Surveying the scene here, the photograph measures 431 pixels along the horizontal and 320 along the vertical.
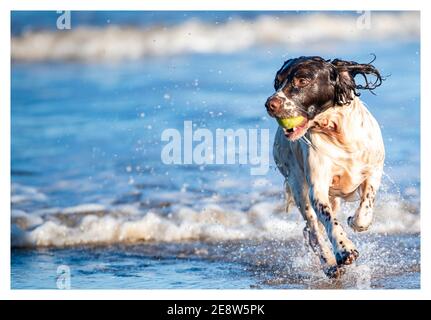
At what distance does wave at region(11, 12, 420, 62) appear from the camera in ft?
33.6

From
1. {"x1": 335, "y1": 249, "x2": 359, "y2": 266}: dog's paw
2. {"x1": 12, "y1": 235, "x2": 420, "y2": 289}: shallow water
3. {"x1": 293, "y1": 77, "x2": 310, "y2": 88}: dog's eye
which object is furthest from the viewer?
{"x1": 12, "y1": 235, "x2": 420, "y2": 289}: shallow water

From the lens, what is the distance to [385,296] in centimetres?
853

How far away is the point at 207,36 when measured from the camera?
1048 centimetres

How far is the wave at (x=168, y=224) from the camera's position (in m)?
10.5

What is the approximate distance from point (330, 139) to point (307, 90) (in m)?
0.43

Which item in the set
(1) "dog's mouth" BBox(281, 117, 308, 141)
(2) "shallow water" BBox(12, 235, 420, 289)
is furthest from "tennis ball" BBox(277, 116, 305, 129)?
(2) "shallow water" BBox(12, 235, 420, 289)

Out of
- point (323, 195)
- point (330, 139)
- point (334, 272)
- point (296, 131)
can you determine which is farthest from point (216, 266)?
point (296, 131)

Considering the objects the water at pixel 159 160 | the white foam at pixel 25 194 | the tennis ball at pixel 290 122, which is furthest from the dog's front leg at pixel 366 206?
the white foam at pixel 25 194

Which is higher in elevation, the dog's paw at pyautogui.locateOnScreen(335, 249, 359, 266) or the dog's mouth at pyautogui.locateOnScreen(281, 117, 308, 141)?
the dog's mouth at pyautogui.locateOnScreen(281, 117, 308, 141)

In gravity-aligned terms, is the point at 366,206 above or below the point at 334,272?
above

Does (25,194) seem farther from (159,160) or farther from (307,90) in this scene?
(307,90)

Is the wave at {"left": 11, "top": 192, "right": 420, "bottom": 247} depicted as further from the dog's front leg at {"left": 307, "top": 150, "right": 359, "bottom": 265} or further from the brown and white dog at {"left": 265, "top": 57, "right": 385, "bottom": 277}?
the dog's front leg at {"left": 307, "top": 150, "right": 359, "bottom": 265}
